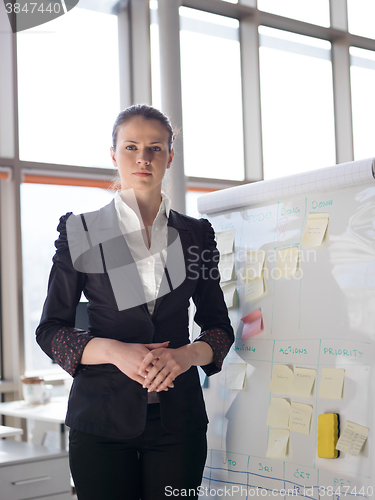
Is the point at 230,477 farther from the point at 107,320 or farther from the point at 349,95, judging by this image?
the point at 349,95

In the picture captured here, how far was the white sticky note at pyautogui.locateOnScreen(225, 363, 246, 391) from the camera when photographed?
1.60 metres

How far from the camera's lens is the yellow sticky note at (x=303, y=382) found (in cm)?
142

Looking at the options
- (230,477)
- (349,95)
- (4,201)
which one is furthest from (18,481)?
(349,95)

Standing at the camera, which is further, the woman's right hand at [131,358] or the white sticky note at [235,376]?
the white sticky note at [235,376]

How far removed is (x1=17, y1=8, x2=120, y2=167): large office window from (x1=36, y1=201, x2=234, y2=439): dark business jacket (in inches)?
93.7

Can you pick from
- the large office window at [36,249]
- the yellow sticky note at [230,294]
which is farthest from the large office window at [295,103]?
the yellow sticky note at [230,294]

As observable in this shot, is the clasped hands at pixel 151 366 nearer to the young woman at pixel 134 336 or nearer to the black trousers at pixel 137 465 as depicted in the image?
the young woman at pixel 134 336

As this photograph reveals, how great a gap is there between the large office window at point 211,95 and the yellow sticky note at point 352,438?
9.58 feet

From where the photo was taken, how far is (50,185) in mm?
3482

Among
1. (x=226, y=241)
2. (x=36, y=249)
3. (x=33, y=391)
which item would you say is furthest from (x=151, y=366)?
(x=36, y=249)

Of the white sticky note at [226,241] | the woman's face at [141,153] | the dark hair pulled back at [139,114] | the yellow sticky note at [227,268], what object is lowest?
the yellow sticky note at [227,268]

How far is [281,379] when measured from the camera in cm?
149

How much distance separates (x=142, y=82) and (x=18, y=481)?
2869 mm

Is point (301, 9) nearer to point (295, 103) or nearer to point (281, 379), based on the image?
point (295, 103)
